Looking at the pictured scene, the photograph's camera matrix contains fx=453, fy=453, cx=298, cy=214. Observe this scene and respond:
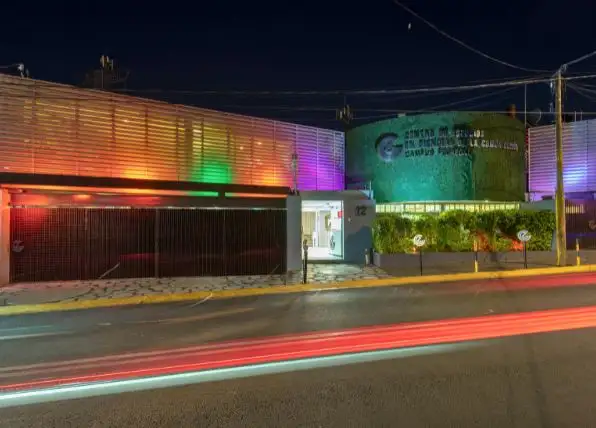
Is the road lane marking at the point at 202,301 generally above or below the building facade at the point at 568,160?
below

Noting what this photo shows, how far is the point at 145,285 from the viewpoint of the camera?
45.6ft

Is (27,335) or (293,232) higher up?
(293,232)

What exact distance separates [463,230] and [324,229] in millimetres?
7020

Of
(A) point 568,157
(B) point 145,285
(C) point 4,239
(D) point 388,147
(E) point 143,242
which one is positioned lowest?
(B) point 145,285

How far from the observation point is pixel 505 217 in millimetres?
19703

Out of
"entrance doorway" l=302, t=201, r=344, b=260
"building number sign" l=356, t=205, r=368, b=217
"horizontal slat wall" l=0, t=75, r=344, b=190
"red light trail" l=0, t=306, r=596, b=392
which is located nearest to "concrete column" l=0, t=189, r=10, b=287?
"horizontal slat wall" l=0, t=75, r=344, b=190

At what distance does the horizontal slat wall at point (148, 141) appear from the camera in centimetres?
1525

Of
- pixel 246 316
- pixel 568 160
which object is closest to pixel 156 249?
pixel 246 316

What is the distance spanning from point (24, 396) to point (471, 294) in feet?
33.9

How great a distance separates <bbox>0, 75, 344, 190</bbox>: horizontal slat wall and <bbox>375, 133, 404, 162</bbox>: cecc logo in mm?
2080

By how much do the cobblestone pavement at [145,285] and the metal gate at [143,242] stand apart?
0.55 metres

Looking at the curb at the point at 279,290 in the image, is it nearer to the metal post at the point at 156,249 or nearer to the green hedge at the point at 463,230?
the green hedge at the point at 463,230

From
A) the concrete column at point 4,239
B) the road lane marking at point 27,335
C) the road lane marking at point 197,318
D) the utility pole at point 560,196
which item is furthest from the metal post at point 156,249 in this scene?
the utility pole at point 560,196

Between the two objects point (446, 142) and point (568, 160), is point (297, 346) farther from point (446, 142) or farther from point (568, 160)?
point (568, 160)
